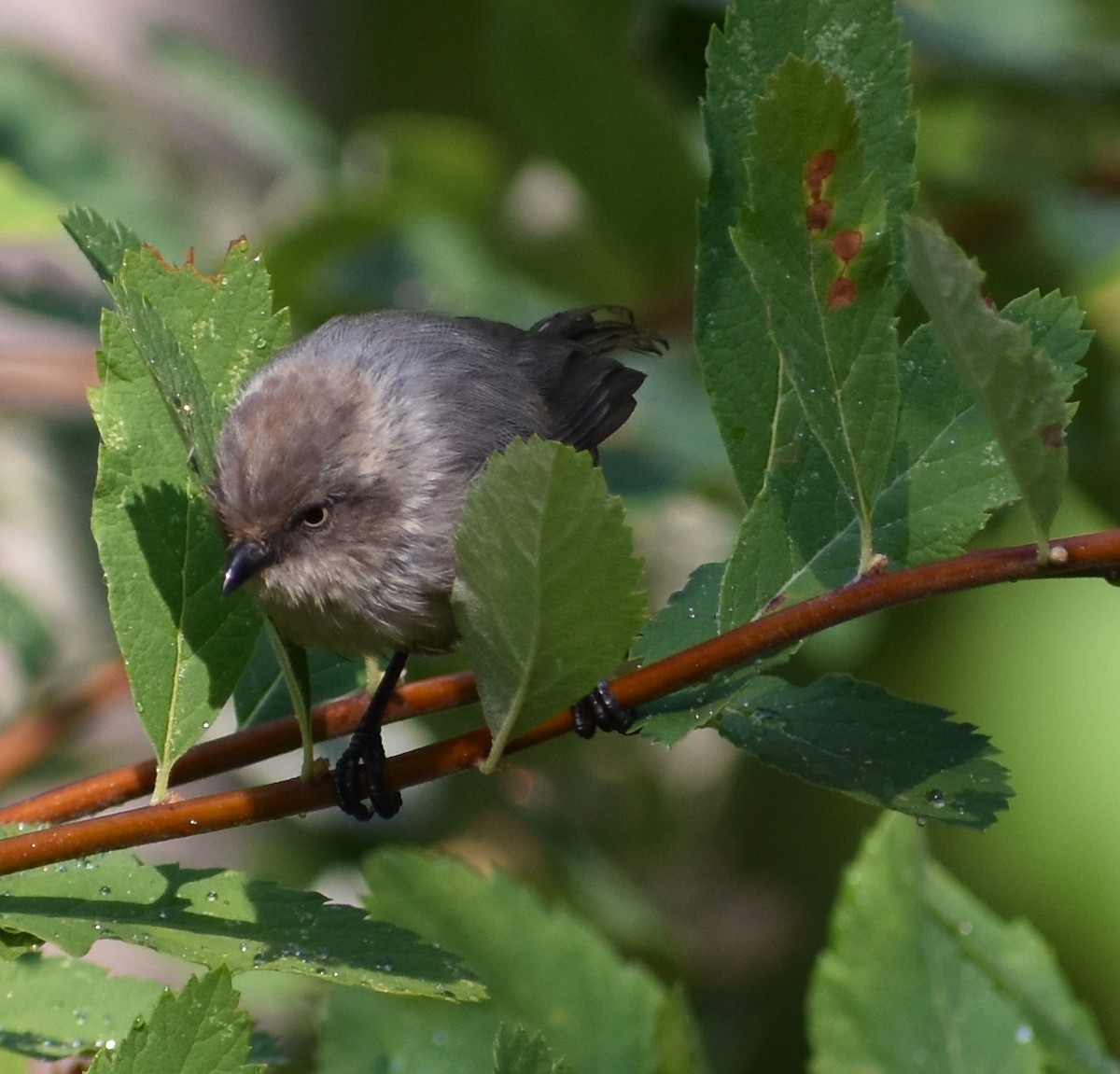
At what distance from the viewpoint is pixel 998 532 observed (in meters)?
2.47

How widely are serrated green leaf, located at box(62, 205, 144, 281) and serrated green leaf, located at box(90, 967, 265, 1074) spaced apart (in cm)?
55

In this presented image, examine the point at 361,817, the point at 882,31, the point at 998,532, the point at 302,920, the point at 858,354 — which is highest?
the point at 882,31

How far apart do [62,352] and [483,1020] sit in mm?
1615

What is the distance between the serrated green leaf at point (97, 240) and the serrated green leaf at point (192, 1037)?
550 mm

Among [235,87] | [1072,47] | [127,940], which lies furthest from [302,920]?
[1072,47]

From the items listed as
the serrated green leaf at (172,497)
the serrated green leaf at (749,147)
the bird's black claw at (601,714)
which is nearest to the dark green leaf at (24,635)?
the serrated green leaf at (172,497)

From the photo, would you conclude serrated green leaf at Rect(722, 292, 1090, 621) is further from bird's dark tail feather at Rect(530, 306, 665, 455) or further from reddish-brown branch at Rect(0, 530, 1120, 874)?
bird's dark tail feather at Rect(530, 306, 665, 455)

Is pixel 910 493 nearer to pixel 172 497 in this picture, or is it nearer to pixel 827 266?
pixel 827 266

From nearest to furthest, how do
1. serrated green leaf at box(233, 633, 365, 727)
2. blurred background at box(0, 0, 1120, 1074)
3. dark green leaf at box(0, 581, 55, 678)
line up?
serrated green leaf at box(233, 633, 365, 727)
dark green leaf at box(0, 581, 55, 678)
blurred background at box(0, 0, 1120, 1074)

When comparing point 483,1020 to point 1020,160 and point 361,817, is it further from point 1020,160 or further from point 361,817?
point 1020,160

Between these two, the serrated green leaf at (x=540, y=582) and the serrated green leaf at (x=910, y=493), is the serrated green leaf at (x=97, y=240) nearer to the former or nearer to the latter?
the serrated green leaf at (x=540, y=582)

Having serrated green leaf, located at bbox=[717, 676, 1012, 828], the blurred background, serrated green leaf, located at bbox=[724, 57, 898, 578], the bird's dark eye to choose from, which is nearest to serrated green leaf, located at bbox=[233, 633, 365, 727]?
the bird's dark eye

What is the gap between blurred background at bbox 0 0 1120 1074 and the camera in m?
2.37

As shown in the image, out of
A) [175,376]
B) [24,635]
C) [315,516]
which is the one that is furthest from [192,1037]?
[24,635]
